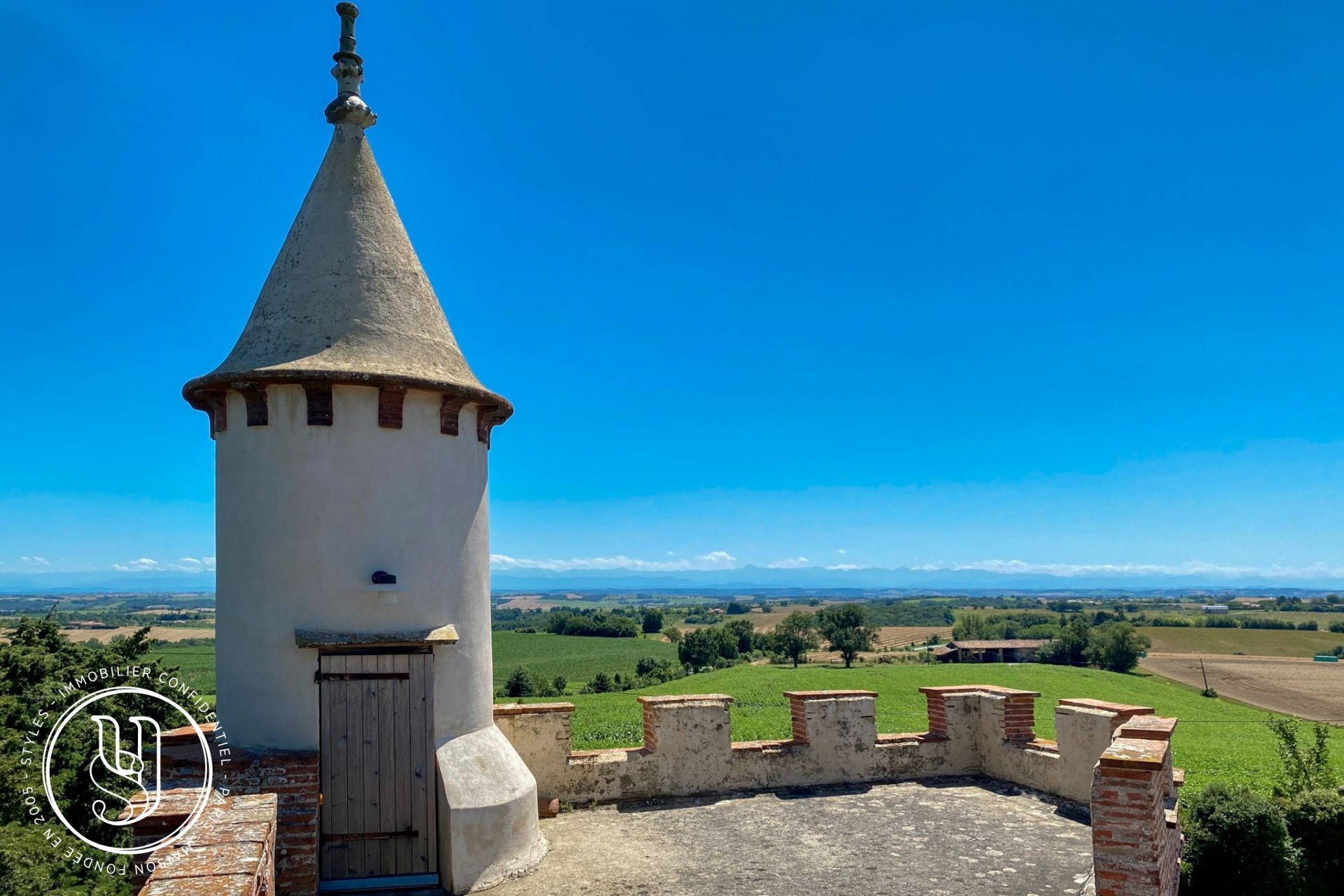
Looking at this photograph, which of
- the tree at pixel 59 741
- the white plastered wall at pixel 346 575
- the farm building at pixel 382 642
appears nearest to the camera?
the tree at pixel 59 741

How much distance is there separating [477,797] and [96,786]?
354 centimetres

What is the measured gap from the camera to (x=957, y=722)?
39.2ft

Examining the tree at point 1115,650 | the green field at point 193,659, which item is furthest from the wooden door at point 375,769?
the tree at point 1115,650

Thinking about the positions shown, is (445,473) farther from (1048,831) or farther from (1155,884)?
(1048,831)

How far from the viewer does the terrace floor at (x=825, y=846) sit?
7703 millimetres

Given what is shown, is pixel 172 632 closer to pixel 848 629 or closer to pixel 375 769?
pixel 848 629

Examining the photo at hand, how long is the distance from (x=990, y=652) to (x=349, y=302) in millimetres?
70877

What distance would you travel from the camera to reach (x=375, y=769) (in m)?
8.16

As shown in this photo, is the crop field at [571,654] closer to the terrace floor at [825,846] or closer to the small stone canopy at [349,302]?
the terrace floor at [825,846]

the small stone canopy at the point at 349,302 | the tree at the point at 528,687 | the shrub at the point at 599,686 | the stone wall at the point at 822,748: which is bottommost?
the shrub at the point at 599,686

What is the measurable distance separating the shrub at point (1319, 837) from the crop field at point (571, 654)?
38.3 m

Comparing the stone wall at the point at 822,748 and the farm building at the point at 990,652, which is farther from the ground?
the stone wall at the point at 822,748

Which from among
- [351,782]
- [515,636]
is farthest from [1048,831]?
[515,636]

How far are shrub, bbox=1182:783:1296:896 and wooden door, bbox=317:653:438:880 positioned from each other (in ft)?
25.4
